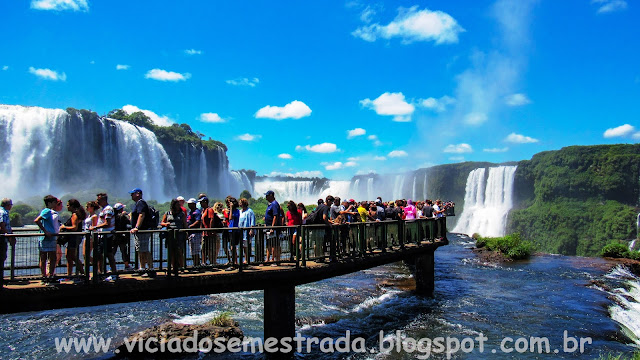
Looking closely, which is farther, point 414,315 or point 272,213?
point 414,315

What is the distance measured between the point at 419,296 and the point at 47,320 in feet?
42.3

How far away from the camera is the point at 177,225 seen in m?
8.64

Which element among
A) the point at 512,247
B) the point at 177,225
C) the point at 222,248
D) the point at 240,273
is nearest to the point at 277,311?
the point at 240,273

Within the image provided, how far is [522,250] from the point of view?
2678 cm

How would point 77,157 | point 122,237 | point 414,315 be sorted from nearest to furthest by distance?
point 122,237 → point 414,315 → point 77,157

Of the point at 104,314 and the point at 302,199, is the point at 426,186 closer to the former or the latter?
the point at 302,199

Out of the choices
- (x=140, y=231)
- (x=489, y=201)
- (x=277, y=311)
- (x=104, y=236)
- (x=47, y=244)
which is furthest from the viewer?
(x=489, y=201)

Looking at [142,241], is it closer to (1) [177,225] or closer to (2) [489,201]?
(1) [177,225]

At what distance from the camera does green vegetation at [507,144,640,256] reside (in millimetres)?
53125

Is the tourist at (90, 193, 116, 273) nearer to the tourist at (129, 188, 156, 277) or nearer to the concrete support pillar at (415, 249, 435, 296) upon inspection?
the tourist at (129, 188, 156, 277)

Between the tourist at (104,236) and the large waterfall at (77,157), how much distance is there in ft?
179

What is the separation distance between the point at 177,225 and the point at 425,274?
1125cm

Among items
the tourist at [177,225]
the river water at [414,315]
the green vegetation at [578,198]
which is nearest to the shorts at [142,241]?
the tourist at [177,225]

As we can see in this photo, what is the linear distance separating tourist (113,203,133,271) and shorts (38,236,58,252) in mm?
926
